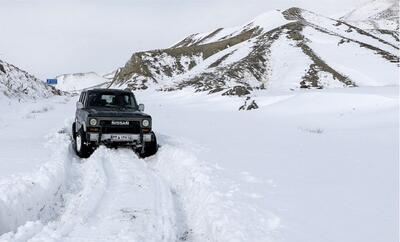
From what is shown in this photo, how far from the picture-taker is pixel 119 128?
41.9 ft

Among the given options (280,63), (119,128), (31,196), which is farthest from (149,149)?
(280,63)

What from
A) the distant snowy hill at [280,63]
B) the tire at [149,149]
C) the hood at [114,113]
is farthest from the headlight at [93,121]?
the distant snowy hill at [280,63]

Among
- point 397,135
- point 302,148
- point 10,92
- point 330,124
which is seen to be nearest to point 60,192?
point 302,148

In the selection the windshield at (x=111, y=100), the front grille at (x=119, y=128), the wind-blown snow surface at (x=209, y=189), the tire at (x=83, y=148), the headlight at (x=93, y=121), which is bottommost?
the wind-blown snow surface at (x=209, y=189)

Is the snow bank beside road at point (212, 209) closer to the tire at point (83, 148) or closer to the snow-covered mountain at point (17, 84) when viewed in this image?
the tire at point (83, 148)

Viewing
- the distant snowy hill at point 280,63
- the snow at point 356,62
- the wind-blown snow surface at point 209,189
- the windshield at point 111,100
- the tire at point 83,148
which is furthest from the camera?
the snow at point 356,62

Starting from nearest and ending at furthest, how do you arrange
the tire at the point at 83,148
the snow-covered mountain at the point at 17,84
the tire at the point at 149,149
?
1. the tire at the point at 83,148
2. the tire at the point at 149,149
3. the snow-covered mountain at the point at 17,84

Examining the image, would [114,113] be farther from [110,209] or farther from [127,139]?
[110,209]

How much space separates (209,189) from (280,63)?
238 ft

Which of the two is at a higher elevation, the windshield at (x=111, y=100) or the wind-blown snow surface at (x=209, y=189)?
the windshield at (x=111, y=100)

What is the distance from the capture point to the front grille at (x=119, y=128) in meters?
12.6

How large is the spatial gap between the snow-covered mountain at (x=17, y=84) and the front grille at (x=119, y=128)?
26.3 metres

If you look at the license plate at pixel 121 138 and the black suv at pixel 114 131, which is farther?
the license plate at pixel 121 138

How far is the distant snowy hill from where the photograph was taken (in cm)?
6631
